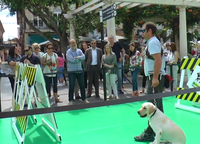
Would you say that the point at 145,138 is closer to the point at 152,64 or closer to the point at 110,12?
the point at 152,64

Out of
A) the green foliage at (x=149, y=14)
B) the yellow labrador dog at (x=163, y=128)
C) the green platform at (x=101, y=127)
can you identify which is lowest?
the green platform at (x=101, y=127)

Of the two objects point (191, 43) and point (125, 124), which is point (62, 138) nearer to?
point (125, 124)

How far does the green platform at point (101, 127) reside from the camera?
4145mm

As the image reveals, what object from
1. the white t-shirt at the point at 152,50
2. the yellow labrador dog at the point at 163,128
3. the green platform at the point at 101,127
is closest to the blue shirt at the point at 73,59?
the green platform at the point at 101,127

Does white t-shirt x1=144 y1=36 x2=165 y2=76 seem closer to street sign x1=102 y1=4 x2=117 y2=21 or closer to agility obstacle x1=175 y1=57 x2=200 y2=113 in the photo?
agility obstacle x1=175 y1=57 x2=200 y2=113

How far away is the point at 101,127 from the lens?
4781mm

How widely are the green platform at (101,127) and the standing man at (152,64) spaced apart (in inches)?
13.1

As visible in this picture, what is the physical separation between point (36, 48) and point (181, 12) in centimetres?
749

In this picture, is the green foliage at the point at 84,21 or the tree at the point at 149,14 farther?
the tree at the point at 149,14

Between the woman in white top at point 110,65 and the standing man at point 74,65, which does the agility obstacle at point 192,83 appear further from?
the standing man at point 74,65

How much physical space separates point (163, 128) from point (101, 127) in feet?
5.45

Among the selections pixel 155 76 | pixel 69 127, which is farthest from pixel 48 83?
pixel 155 76

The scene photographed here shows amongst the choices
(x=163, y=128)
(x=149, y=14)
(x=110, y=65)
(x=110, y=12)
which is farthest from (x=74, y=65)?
(x=149, y=14)

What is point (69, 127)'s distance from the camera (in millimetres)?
4906
